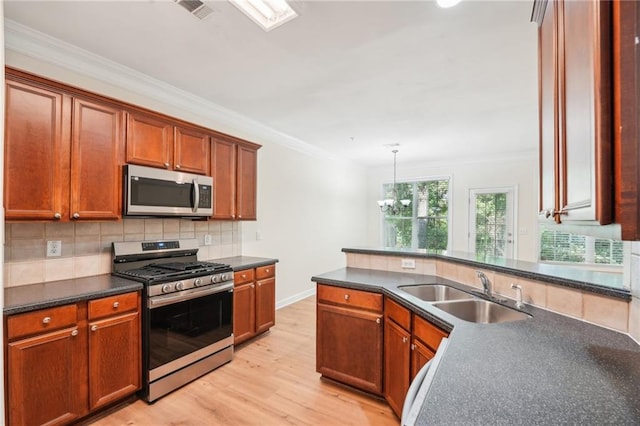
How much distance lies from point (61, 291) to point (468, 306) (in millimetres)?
2628

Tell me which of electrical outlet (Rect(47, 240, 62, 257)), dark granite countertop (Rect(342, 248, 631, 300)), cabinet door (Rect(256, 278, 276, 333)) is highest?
electrical outlet (Rect(47, 240, 62, 257))

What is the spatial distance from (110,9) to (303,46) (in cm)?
124

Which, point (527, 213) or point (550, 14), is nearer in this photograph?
point (550, 14)

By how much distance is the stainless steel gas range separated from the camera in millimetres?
2281

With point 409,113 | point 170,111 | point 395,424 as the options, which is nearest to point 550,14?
point 395,424

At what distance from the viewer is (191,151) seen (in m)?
2.97

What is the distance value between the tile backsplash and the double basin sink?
2.32 meters

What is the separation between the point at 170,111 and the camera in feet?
10.3

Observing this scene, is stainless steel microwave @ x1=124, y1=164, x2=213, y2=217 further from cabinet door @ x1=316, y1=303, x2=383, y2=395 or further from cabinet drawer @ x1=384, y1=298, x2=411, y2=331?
cabinet drawer @ x1=384, y1=298, x2=411, y2=331

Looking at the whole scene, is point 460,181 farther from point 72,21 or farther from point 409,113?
point 72,21

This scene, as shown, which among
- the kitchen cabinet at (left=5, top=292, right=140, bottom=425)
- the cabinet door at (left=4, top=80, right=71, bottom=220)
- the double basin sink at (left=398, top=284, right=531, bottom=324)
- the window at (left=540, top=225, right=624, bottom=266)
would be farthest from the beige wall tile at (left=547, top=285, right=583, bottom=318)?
the window at (left=540, top=225, right=624, bottom=266)

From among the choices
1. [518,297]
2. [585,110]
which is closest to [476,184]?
[518,297]

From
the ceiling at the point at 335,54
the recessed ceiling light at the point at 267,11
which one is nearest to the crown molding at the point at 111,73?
the ceiling at the point at 335,54

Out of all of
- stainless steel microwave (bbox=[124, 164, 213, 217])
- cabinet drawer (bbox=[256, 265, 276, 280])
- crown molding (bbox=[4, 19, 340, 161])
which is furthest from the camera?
cabinet drawer (bbox=[256, 265, 276, 280])
